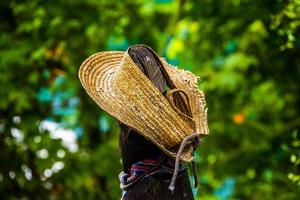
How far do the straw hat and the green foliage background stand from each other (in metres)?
3.01

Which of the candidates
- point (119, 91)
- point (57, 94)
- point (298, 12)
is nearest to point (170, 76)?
point (119, 91)

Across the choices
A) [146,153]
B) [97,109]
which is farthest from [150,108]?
[97,109]

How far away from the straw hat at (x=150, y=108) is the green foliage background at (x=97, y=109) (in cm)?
301

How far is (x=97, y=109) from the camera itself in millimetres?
8898

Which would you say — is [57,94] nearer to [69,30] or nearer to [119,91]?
[69,30]

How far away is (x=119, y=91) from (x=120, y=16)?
4.33 meters

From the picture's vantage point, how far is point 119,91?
405 centimetres

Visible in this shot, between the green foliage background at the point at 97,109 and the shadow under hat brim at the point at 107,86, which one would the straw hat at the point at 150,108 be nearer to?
the shadow under hat brim at the point at 107,86

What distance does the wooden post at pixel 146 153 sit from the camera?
4.02 meters

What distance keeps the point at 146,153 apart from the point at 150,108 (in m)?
0.21

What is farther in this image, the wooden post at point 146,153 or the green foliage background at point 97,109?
the green foliage background at point 97,109

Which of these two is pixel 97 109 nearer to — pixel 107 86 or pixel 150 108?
pixel 107 86

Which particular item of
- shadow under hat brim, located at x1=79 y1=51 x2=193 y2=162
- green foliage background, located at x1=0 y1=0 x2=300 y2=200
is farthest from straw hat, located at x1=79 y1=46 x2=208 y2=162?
green foliage background, located at x1=0 y1=0 x2=300 y2=200

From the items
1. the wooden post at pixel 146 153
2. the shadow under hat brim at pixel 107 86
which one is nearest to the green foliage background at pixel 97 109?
the shadow under hat brim at pixel 107 86
